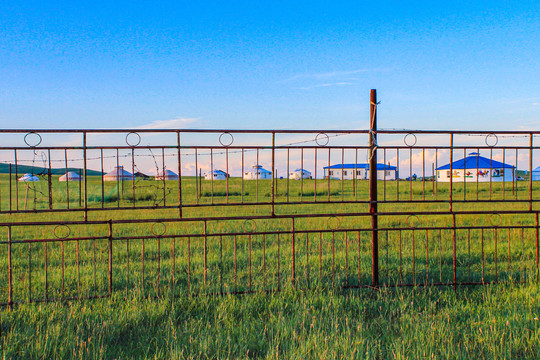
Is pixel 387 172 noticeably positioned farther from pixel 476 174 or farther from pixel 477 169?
pixel 477 169

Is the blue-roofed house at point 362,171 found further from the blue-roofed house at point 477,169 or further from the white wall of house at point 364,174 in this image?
the blue-roofed house at point 477,169

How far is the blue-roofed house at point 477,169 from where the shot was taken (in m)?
6.31

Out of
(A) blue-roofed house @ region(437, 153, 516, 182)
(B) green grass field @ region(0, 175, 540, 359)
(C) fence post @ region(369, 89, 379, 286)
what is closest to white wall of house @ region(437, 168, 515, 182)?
(A) blue-roofed house @ region(437, 153, 516, 182)

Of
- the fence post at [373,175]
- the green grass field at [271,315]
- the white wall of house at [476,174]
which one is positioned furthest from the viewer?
the white wall of house at [476,174]

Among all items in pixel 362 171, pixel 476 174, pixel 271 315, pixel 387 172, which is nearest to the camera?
pixel 271 315

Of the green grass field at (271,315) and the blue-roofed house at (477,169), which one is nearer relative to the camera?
the green grass field at (271,315)

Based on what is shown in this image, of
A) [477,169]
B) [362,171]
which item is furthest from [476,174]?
[362,171]

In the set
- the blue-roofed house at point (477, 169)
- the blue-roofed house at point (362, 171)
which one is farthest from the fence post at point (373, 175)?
the blue-roofed house at point (477, 169)

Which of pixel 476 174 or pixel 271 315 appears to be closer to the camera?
pixel 271 315

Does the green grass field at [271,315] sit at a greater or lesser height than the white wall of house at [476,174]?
lesser

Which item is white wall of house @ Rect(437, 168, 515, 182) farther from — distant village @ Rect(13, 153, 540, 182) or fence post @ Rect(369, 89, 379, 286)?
fence post @ Rect(369, 89, 379, 286)

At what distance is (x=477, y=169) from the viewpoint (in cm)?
585

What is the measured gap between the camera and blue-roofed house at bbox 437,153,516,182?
6306 mm

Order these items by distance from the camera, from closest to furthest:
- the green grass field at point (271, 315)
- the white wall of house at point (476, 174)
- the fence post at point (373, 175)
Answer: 1. the green grass field at point (271, 315)
2. the fence post at point (373, 175)
3. the white wall of house at point (476, 174)
